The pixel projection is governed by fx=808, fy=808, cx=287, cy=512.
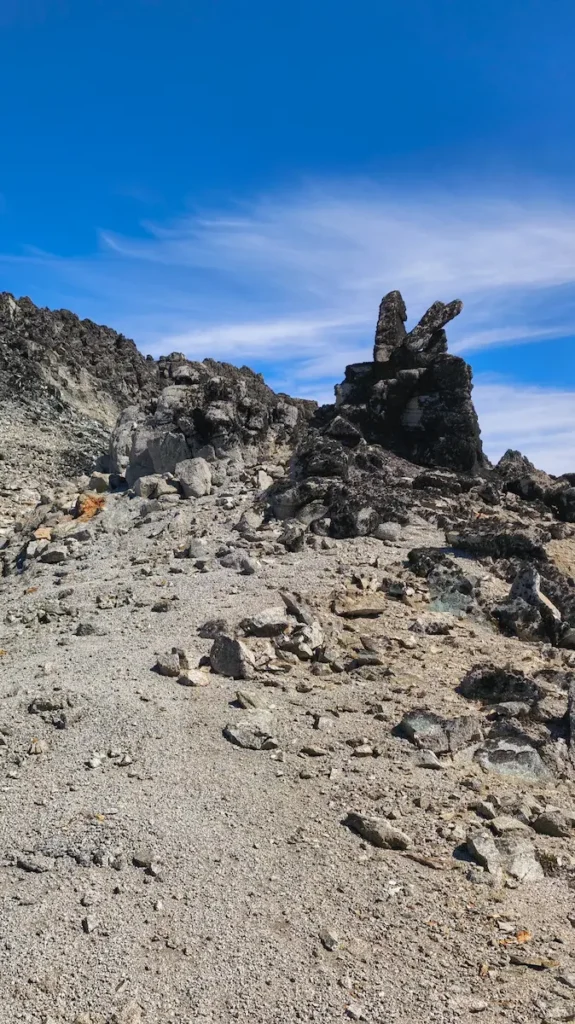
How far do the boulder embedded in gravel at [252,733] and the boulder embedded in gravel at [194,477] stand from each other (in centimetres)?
973

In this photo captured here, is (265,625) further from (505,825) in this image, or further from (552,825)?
(552,825)

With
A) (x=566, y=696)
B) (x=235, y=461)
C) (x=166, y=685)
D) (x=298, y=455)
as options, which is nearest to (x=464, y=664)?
(x=566, y=696)

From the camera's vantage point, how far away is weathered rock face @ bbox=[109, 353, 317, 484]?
20.7m

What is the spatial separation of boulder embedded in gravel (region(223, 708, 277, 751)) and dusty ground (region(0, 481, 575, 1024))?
8 cm

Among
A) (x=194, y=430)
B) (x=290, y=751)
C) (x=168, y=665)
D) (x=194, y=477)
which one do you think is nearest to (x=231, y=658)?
(x=168, y=665)

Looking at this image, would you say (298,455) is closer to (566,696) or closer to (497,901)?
(566,696)

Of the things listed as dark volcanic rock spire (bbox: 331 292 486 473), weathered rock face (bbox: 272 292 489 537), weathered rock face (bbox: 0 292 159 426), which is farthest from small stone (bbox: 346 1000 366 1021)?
weathered rock face (bbox: 0 292 159 426)

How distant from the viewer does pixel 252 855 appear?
6984 mm

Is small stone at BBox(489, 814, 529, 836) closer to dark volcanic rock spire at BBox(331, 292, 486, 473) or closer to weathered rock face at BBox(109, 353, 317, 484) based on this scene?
weathered rock face at BBox(109, 353, 317, 484)

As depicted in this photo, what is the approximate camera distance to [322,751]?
339 inches

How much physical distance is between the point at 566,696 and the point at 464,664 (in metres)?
1.48

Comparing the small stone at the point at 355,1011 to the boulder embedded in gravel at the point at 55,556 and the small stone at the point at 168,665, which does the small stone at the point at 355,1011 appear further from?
the boulder embedded in gravel at the point at 55,556

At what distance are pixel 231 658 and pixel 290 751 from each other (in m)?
1.95

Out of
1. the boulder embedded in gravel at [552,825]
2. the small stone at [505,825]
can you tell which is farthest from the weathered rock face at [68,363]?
the boulder embedded in gravel at [552,825]
